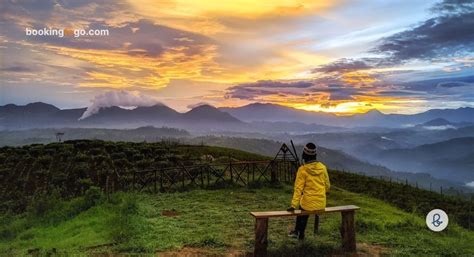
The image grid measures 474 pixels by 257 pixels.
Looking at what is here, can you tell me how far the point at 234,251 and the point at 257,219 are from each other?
126 cm

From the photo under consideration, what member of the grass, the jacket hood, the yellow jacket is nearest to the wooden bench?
the yellow jacket

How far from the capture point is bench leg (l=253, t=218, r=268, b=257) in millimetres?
9414

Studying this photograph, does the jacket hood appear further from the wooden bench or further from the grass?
the grass

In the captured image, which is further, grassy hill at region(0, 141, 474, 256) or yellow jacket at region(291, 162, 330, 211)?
grassy hill at region(0, 141, 474, 256)

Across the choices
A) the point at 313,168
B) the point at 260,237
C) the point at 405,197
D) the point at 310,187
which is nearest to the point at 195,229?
the point at 260,237

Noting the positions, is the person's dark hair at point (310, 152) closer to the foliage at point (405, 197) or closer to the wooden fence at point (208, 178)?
the wooden fence at point (208, 178)

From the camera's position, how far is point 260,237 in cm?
943

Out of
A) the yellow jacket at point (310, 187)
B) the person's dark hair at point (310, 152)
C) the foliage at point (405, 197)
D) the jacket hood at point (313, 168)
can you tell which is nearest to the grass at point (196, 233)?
the yellow jacket at point (310, 187)

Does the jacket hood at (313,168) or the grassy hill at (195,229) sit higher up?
the jacket hood at (313,168)

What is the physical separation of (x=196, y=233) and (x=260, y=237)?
317cm

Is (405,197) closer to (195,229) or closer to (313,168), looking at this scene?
(195,229)

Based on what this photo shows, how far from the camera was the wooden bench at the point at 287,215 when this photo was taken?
9.40m

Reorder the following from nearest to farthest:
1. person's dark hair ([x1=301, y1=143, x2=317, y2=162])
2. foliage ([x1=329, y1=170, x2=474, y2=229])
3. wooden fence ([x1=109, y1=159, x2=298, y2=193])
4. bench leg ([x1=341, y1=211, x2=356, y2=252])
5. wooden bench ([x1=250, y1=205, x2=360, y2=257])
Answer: wooden bench ([x1=250, y1=205, x2=360, y2=257]) < person's dark hair ([x1=301, y1=143, x2=317, y2=162]) < bench leg ([x1=341, y1=211, x2=356, y2=252]) < wooden fence ([x1=109, y1=159, x2=298, y2=193]) < foliage ([x1=329, y1=170, x2=474, y2=229])

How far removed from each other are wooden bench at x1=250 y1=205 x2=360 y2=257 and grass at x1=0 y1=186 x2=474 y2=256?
294 mm
